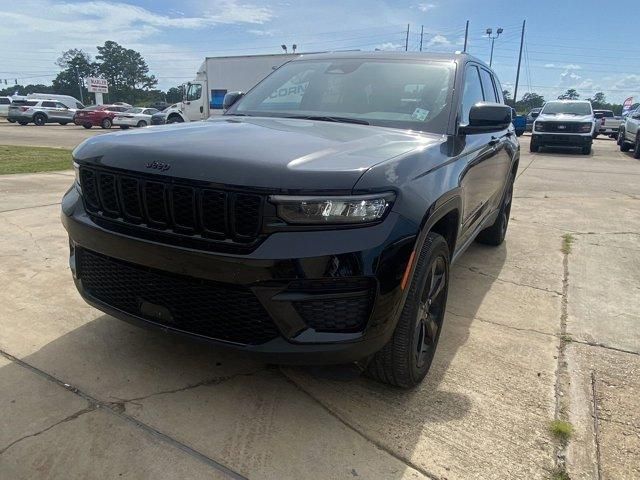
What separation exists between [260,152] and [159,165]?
432mm

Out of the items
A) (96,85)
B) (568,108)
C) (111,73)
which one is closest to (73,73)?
(111,73)

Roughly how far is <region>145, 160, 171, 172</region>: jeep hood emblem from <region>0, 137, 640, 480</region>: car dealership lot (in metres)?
1.04

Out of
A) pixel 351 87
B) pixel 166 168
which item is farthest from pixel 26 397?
pixel 351 87

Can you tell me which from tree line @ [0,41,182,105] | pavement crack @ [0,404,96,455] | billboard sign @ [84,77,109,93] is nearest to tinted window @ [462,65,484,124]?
pavement crack @ [0,404,96,455]

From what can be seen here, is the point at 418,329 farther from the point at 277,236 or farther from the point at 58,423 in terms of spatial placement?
the point at 58,423

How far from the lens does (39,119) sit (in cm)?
3281

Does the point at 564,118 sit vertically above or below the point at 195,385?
above

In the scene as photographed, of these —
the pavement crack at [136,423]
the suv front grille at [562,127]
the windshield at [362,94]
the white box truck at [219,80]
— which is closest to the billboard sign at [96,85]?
the white box truck at [219,80]

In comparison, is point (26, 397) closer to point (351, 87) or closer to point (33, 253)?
point (33, 253)

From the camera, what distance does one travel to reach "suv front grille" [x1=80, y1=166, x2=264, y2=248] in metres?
2.04

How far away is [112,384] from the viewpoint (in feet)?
8.43

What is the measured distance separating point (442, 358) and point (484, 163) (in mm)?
1554

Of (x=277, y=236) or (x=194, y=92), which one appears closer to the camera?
(x=277, y=236)

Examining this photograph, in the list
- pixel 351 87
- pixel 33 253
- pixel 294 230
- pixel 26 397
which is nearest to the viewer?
pixel 294 230
